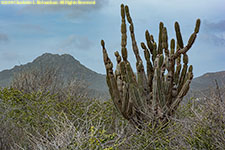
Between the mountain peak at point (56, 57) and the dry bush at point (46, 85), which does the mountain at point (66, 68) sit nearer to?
the mountain peak at point (56, 57)

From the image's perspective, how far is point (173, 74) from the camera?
6352mm

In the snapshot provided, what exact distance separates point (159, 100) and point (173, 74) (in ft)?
2.29

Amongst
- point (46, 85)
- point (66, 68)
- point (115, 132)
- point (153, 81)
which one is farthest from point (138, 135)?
point (66, 68)

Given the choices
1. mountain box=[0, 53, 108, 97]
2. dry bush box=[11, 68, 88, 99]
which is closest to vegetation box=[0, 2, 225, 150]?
dry bush box=[11, 68, 88, 99]

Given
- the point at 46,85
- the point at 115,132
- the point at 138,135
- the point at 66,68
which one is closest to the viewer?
the point at 138,135

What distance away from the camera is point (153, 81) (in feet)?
20.1

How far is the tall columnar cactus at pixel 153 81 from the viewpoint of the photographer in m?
6.17

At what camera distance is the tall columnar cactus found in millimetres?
6168

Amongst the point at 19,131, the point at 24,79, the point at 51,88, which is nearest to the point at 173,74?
the point at 19,131

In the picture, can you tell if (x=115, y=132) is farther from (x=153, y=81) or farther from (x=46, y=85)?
Result: (x=46, y=85)

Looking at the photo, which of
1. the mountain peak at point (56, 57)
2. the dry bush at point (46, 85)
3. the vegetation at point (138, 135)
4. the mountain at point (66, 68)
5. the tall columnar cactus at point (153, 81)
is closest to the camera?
the vegetation at point (138, 135)

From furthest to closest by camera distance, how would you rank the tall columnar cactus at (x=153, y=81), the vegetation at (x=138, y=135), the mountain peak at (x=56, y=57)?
the mountain peak at (x=56, y=57)
the tall columnar cactus at (x=153, y=81)
the vegetation at (x=138, y=135)

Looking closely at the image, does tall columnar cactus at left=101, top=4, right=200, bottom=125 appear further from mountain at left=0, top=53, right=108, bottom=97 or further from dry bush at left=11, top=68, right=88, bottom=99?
mountain at left=0, top=53, right=108, bottom=97

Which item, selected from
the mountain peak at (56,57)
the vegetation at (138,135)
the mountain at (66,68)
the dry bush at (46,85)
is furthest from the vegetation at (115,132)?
the mountain peak at (56,57)
